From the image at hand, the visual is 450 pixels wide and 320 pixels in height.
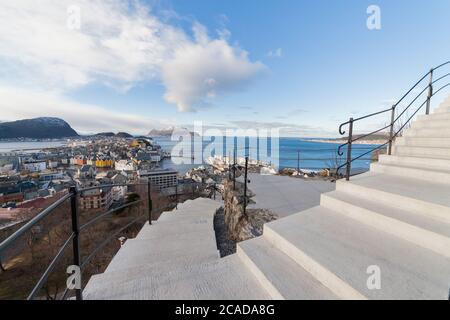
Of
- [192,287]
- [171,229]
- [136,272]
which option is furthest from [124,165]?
[192,287]

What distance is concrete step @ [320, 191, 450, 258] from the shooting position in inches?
58.2

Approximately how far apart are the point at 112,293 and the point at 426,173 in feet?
12.1

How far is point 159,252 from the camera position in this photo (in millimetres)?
2412

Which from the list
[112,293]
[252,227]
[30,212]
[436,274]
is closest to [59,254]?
[112,293]

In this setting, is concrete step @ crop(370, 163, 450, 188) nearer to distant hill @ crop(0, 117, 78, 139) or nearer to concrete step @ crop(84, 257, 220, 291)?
concrete step @ crop(84, 257, 220, 291)

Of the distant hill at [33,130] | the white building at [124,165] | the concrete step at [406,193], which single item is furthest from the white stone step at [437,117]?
the distant hill at [33,130]

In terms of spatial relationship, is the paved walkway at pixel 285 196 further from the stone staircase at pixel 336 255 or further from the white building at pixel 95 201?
the white building at pixel 95 201

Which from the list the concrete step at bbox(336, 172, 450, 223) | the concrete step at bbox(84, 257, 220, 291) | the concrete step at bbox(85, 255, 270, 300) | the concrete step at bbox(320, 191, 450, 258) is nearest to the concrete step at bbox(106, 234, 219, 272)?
the concrete step at bbox(84, 257, 220, 291)

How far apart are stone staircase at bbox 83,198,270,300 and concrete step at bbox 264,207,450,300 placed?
0.48 metres

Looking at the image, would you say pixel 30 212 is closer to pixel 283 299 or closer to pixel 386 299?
pixel 283 299

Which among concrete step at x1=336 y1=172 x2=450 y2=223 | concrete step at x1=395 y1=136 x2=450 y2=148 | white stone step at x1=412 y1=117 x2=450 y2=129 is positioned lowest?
concrete step at x1=336 y1=172 x2=450 y2=223

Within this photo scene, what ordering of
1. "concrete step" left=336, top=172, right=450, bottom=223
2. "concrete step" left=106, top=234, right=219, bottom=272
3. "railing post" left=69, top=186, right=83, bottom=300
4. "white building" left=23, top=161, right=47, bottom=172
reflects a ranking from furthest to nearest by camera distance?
"white building" left=23, top=161, right=47, bottom=172, "concrete step" left=106, top=234, right=219, bottom=272, "concrete step" left=336, top=172, right=450, bottom=223, "railing post" left=69, top=186, right=83, bottom=300

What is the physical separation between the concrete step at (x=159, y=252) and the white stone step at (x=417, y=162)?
298cm

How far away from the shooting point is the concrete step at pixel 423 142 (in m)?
2.70
